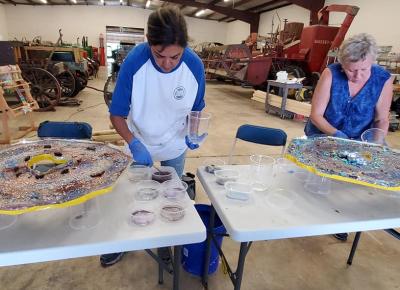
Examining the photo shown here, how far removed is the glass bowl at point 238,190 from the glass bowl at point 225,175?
39 mm

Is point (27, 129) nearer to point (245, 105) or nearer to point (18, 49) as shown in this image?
point (18, 49)

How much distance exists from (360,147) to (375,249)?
39.2 inches

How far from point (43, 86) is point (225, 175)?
4.74 m

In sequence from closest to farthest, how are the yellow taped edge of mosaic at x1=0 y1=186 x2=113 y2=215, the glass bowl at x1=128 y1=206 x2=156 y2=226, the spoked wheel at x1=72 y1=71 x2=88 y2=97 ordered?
the yellow taped edge of mosaic at x1=0 y1=186 x2=113 y2=215
the glass bowl at x1=128 y1=206 x2=156 y2=226
the spoked wheel at x1=72 y1=71 x2=88 y2=97

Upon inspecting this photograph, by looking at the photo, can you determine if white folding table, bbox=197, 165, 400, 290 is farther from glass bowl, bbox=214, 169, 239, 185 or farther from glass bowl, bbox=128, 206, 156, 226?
glass bowl, bbox=128, 206, 156, 226

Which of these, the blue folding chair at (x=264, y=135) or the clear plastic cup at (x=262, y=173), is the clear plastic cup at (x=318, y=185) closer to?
the clear plastic cup at (x=262, y=173)

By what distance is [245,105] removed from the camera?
6.72m

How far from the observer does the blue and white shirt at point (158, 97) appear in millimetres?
1201

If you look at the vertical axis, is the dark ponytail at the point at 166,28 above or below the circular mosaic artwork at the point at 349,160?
above

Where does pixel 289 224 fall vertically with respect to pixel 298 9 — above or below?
below

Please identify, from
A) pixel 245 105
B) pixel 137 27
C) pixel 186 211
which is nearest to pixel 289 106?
pixel 245 105

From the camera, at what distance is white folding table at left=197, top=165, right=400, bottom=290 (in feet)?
2.95

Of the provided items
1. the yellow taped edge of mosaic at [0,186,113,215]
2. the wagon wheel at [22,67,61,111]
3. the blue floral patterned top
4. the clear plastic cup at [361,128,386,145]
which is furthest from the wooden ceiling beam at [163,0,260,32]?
the yellow taped edge of mosaic at [0,186,113,215]

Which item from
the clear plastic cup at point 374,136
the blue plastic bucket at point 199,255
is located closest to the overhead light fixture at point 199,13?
the clear plastic cup at point 374,136
